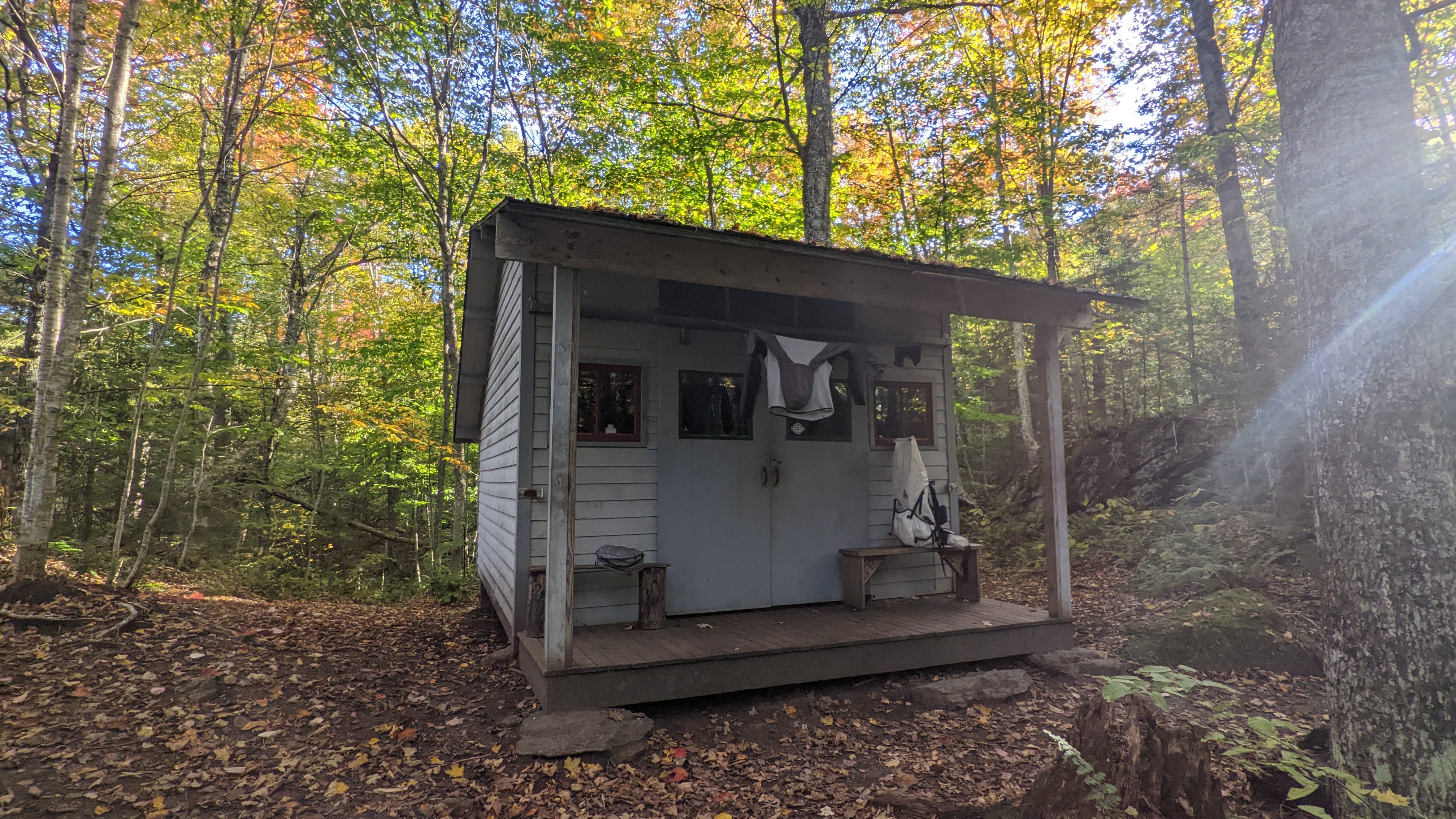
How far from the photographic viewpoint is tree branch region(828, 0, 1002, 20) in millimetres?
9680

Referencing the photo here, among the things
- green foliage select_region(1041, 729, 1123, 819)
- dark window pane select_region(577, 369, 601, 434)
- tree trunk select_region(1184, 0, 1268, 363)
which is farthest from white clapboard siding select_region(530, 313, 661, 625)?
tree trunk select_region(1184, 0, 1268, 363)

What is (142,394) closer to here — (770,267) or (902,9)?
(770,267)

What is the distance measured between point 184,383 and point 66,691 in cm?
521

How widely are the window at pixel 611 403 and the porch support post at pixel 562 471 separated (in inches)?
46.4

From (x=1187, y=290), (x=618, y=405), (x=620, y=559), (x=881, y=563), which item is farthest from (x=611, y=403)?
(x=1187, y=290)

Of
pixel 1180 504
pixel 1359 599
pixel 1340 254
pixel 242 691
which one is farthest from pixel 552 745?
pixel 1180 504

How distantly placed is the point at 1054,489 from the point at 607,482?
12.4 feet

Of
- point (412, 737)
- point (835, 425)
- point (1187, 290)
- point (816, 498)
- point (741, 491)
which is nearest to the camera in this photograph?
point (412, 737)

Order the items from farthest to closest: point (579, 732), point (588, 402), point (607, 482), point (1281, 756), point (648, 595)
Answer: point (588, 402), point (607, 482), point (648, 595), point (579, 732), point (1281, 756)

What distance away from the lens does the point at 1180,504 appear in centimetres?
888

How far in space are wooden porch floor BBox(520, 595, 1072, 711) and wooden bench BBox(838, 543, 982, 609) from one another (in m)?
0.16

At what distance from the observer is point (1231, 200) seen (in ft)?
28.6

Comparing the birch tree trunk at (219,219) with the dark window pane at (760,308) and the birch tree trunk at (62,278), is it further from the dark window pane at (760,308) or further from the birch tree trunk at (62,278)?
the dark window pane at (760,308)

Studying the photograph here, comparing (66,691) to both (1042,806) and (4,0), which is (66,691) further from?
(4,0)
